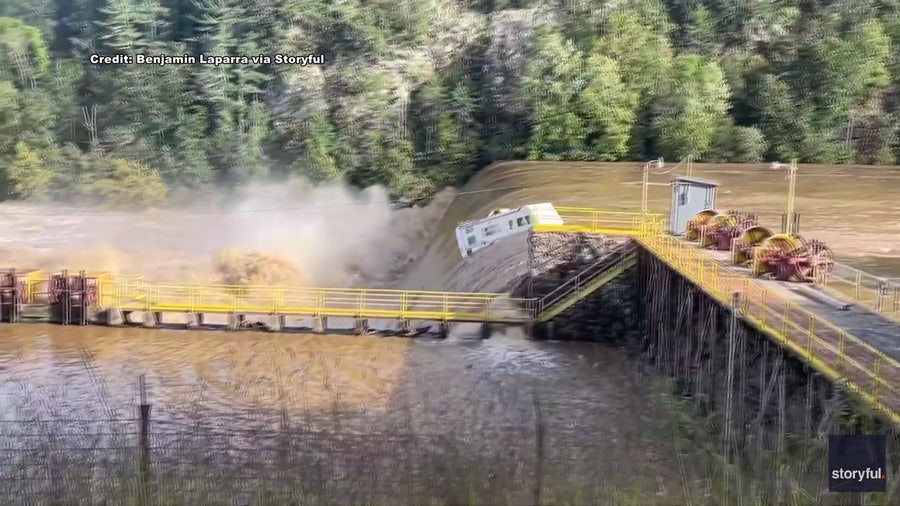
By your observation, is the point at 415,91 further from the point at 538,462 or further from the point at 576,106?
the point at 538,462

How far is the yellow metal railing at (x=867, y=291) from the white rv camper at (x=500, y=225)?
555 centimetres

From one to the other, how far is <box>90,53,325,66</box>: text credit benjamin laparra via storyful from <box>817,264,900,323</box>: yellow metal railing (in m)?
18.6

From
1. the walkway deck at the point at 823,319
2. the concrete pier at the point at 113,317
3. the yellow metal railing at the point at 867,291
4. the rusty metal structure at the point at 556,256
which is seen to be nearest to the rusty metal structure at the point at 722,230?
the walkway deck at the point at 823,319

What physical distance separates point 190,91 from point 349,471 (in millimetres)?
23955

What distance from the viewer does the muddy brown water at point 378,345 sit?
10430 millimetres

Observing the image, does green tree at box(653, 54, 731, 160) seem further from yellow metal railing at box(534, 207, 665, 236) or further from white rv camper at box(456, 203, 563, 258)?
white rv camper at box(456, 203, 563, 258)

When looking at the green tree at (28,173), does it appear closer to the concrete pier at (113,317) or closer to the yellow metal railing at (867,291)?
the concrete pier at (113,317)

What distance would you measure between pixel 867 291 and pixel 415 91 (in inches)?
710

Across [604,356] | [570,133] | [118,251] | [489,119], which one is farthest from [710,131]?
[118,251]

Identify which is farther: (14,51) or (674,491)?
(14,51)

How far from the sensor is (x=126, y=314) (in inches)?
711

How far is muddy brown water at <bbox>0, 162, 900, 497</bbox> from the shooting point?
1043 centimetres

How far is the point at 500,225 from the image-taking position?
1877 cm

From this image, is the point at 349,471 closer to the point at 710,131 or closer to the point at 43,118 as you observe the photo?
the point at 710,131
